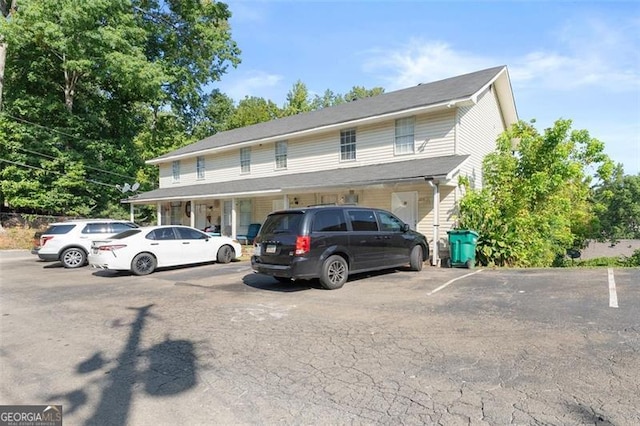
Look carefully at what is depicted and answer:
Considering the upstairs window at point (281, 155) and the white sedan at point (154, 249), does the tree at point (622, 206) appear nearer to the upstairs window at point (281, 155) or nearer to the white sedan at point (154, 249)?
the upstairs window at point (281, 155)

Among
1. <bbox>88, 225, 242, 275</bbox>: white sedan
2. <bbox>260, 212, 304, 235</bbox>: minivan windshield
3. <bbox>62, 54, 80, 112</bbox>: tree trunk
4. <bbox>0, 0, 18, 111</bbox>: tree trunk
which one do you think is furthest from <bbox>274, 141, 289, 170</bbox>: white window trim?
<bbox>0, 0, 18, 111</bbox>: tree trunk

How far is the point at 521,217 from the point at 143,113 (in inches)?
1382

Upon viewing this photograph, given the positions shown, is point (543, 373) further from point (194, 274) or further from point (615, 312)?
point (194, 274)

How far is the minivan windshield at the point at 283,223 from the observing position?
27.9 ft

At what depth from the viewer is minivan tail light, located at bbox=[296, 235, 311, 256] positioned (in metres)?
8.20

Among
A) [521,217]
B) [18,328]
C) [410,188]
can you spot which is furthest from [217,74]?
[18,328]

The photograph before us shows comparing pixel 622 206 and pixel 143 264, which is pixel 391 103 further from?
pixel 622 206

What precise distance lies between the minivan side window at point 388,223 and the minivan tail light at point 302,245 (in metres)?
2.45

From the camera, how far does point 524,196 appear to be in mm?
13492

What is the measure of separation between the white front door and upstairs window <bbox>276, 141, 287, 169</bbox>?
7.24 metres

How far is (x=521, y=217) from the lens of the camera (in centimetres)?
1312

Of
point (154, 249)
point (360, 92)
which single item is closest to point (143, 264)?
point (154, 249)

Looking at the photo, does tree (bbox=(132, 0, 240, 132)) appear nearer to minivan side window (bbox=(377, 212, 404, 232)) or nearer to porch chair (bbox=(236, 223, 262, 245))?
porch chair (bbox=(236, 223, 262, 245))

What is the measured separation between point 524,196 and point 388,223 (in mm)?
6259
